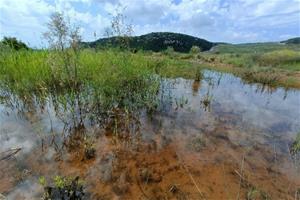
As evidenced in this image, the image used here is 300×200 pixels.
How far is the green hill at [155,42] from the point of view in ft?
23.1

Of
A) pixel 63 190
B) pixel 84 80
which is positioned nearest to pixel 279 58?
pixel 84 80

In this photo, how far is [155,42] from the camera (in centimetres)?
2109

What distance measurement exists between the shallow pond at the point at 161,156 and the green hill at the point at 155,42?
232cm

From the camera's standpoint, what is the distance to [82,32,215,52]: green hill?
7.03 metres

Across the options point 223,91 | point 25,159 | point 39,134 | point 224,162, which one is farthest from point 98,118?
point 223,91

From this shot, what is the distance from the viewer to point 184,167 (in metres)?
3.58

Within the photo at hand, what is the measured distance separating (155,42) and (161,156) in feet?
59.5

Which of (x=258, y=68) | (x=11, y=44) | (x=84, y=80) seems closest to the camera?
(x=84, y=80)

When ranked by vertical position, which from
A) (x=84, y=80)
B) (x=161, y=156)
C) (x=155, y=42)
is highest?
(x=155, y=42)

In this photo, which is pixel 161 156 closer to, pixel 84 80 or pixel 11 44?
pixel 84 80

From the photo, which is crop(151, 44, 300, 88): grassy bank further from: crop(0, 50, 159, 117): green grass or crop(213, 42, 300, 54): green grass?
crop(213, 42, 300, 54): green grass

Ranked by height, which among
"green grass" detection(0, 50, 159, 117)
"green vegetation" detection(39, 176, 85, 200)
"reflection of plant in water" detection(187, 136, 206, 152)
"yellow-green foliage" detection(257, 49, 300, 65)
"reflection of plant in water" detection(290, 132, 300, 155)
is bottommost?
"reflection of plant in water" detection(290, 132, 300, 155)

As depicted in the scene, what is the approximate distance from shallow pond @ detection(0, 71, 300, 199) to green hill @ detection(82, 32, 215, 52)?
232cm

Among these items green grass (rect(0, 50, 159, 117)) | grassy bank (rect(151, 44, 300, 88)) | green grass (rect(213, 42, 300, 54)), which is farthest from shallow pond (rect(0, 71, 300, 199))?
green grass (rect(213, 42, 300, 54))
